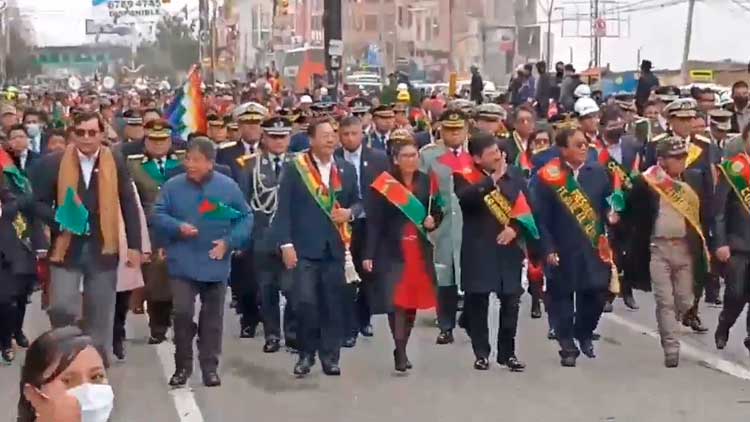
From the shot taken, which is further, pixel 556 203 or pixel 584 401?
pixel 556 203

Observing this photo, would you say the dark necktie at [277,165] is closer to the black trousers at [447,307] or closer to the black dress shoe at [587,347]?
the black trousers at [447,307]

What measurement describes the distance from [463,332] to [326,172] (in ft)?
9.44

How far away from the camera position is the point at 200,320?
37.0 feet

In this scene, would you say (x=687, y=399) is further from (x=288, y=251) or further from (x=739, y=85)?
(x=739, y=85)

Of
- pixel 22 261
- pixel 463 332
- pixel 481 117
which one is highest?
pixel 481 117

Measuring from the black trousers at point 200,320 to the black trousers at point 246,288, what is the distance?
97.9 inches

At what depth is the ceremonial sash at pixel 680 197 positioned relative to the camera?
12.1m

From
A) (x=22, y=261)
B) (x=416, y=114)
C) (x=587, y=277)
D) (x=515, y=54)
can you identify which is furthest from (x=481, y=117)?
(x=515, y=54)

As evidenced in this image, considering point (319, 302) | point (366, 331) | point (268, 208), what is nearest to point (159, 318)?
point (268, 208)

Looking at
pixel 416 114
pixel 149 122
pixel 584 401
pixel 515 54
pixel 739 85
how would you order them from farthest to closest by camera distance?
pixel 515 54
pixel 416 114
pixel 739 85
pixel 149 122
pixel 584 401

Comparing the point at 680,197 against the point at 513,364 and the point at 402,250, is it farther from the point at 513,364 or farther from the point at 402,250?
the point at 402,250

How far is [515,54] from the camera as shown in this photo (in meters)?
84.7

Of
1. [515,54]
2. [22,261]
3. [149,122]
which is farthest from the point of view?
[515,54]

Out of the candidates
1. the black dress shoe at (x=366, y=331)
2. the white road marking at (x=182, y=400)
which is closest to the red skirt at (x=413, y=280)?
the white road marking at (x=182, y=400)
